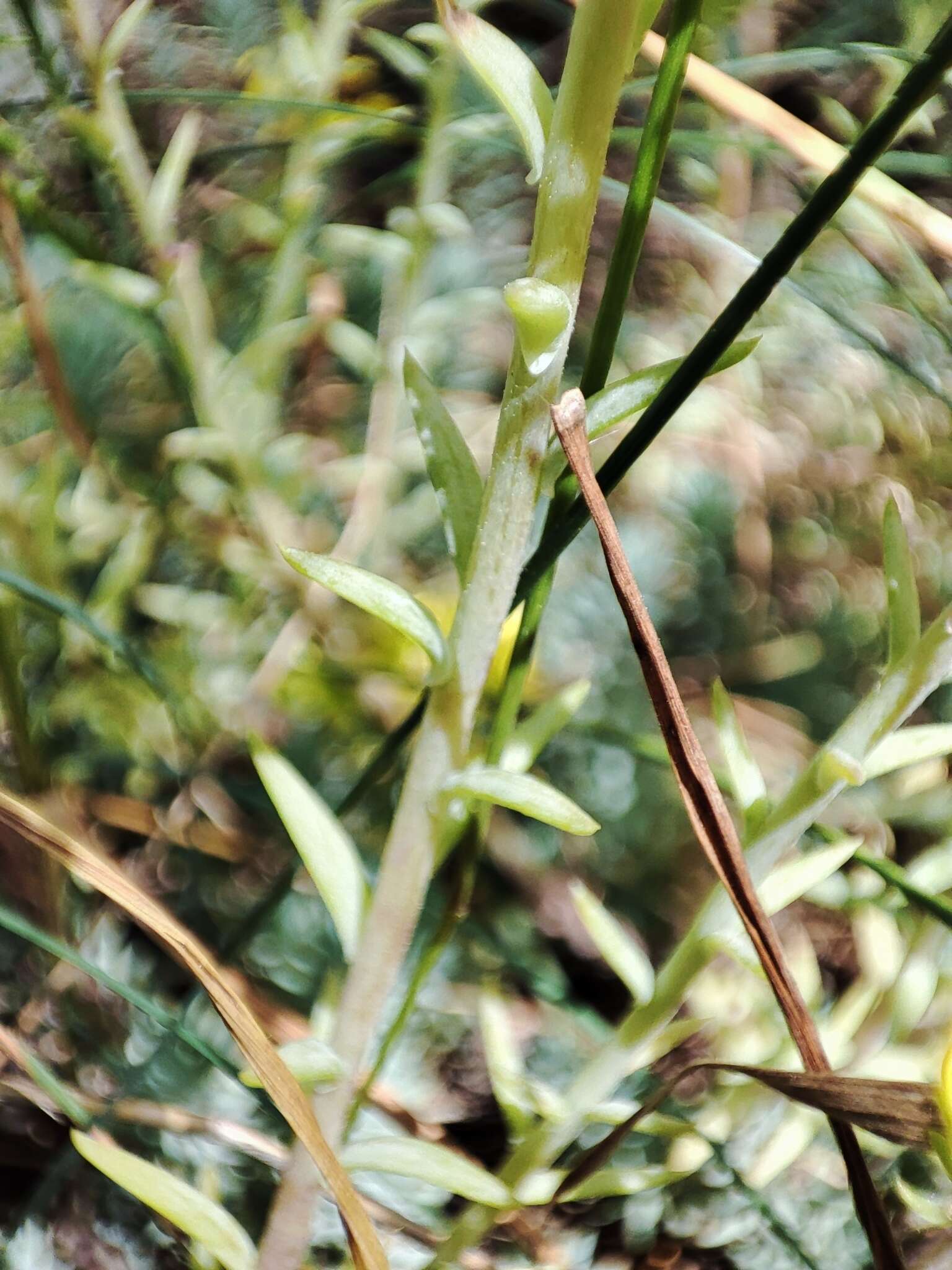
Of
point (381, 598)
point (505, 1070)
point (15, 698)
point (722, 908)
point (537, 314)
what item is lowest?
point (505, 1070)

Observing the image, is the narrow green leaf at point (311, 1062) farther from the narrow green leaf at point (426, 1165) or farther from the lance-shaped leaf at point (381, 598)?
the lance-shaped leaf at point (381, 598)

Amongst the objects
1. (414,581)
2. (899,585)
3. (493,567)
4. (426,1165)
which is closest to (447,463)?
(493,567)

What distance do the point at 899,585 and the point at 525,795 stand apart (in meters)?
0.14

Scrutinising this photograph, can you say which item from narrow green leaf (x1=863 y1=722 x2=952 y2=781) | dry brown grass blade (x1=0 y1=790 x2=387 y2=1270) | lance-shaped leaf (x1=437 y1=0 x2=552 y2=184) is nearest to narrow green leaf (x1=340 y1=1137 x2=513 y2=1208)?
dry brown grass blade (x1=0 y1=790 x2=387 y2=1270)

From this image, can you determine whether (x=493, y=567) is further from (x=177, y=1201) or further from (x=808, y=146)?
(x=808, y=146)

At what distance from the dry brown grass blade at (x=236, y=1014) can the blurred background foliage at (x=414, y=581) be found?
172mm

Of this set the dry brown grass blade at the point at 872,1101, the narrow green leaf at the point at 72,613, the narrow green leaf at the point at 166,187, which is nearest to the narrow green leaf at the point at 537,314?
the dry brown grass blade at the point at 872,1101

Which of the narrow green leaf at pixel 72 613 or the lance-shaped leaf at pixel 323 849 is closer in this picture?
the lance-shaped leaf at pixel 323 849

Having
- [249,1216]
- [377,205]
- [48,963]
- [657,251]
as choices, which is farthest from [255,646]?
[657,251]

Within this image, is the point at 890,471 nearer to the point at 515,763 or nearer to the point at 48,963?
the point at 515,763

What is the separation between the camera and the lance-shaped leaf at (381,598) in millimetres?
300

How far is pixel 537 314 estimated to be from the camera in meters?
0.23

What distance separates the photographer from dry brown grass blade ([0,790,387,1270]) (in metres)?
0.35

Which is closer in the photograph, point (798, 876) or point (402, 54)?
point (798, 876)
